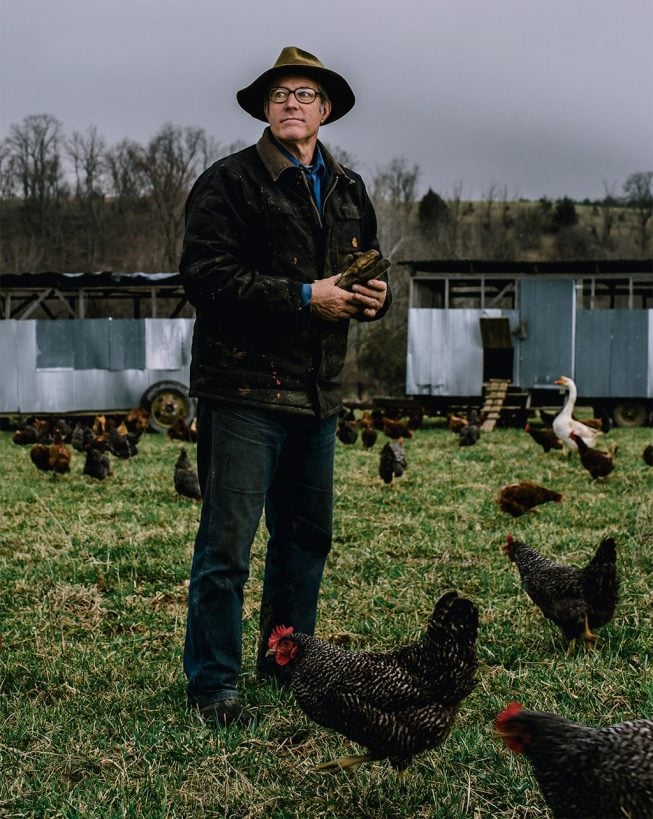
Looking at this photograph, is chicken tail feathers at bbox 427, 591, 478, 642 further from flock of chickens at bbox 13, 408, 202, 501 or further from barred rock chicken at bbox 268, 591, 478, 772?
flock of chickens at bbox 13, 408, 202, 501

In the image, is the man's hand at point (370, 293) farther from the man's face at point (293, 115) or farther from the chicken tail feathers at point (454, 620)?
the chicken tail feathers at point (454, 620)

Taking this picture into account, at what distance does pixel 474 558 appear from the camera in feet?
20.1

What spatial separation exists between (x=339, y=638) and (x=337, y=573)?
1.33m

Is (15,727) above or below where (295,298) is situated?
below

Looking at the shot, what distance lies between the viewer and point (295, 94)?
347cm

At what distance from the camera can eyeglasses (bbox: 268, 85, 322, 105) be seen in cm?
347

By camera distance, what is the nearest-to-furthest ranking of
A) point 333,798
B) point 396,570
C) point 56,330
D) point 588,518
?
point 333,798
point 396,570
point 588,518
point 56,330

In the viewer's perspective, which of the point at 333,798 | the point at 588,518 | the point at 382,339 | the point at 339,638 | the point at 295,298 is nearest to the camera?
the point at 333,798

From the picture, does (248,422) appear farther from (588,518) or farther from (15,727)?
(588,518)

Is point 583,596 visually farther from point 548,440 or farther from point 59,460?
point 548,440

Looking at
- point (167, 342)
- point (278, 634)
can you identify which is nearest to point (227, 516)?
point (278, 634)

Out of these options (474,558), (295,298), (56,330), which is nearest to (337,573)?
(474,558)

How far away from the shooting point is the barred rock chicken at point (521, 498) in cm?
751

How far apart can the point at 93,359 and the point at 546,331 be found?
10391mm
